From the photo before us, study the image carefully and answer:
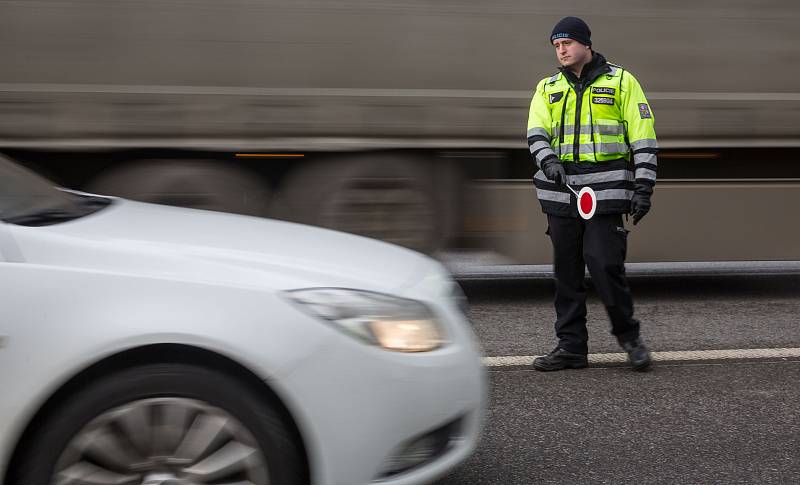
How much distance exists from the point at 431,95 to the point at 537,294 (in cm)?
158

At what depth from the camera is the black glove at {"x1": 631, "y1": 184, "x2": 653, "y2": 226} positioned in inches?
206

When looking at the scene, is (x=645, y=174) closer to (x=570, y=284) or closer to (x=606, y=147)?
(x=606, y=147)

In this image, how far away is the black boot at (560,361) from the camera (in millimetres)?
5574

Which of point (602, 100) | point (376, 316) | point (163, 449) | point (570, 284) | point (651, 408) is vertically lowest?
point (651, 408)

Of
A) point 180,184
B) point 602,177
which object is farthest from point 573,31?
point 180,184

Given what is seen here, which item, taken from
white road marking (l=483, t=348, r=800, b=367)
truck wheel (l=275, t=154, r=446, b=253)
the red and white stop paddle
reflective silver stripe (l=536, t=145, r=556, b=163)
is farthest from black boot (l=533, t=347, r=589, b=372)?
truck wheel (l=275, t=154, r=446, b=253)

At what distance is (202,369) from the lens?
2924 millimetres

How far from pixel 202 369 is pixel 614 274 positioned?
299 cm

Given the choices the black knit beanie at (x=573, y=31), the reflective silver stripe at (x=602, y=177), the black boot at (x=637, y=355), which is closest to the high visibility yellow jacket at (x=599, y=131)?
the reflective silver stripe at (x=602, y=177)

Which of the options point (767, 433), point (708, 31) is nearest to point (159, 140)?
point (708, 31)

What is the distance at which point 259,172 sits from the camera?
771 centimetres

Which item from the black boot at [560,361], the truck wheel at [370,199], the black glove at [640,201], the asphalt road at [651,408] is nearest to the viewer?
the asphalt road at [651,408]

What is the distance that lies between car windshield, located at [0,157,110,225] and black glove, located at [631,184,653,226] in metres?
2.45

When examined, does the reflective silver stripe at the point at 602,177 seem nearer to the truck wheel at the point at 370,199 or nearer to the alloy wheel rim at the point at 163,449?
the truck wheel at the point at 370,199
